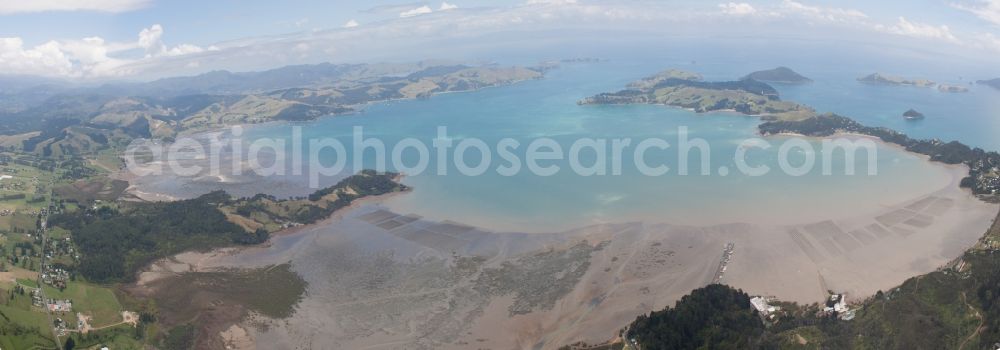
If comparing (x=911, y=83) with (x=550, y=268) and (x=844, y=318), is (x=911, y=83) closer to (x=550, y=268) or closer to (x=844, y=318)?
(x=844, y=318)

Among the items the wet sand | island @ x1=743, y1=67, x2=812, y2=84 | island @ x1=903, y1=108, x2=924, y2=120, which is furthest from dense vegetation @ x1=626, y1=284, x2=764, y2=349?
island @ x1=743, y1=67, x2=812, y2=84

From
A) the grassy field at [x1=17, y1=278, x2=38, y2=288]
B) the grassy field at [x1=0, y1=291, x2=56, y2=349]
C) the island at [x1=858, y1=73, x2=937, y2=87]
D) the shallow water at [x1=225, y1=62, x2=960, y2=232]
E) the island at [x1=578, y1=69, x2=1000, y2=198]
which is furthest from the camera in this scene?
the island at [x1=858, y1=73, x2=937, y2=87]

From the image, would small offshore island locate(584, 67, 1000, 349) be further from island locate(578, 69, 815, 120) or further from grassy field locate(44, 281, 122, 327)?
island locate(578, 69, 815, 120)

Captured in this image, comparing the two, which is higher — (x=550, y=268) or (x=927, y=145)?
(x=927, y=145)

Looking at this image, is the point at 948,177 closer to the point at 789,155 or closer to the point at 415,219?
the point at 789,155

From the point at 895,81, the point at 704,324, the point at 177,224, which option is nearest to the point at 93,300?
the point at 177,224

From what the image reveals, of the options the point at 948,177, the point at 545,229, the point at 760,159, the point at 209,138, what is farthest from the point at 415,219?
the point at 209,138
